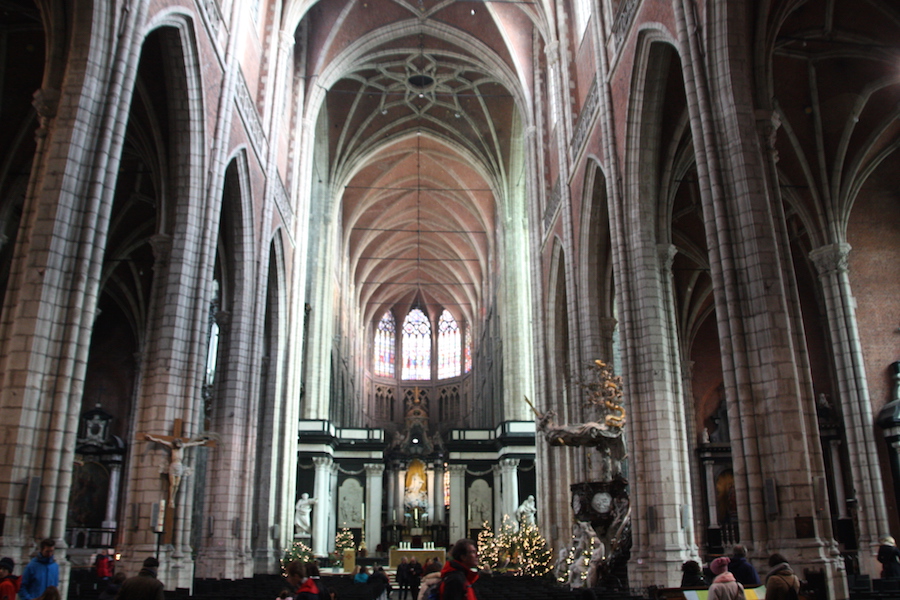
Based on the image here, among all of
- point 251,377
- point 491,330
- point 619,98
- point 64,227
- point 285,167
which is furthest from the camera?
point 491,330

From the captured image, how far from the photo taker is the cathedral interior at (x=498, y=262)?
8.61m

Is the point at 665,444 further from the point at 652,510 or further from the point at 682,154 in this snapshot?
the point at 682,154

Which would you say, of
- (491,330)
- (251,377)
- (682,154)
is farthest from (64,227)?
(491,330)

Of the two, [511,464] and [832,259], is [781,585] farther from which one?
[511,464]

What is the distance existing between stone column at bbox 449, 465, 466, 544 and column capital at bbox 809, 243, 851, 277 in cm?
2176

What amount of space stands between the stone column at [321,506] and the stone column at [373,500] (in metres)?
2.48

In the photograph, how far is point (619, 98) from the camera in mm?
14672

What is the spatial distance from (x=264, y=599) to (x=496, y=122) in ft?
87.8

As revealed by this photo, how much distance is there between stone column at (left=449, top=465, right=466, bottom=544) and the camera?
113ft

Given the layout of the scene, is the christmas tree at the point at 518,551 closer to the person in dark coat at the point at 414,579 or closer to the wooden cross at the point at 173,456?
the person in dark coat at the point at 414,579

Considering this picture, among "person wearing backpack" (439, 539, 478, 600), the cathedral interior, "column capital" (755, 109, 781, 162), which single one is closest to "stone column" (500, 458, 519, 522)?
the cathedral interior

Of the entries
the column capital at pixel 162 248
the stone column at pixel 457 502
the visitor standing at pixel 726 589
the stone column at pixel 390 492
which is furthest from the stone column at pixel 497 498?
the visitor standing at pixel 726 589

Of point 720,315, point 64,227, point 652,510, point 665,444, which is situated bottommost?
point 652,510

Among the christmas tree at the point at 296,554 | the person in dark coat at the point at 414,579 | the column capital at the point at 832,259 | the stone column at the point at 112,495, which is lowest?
the person in dark coat at the point at 414,579
